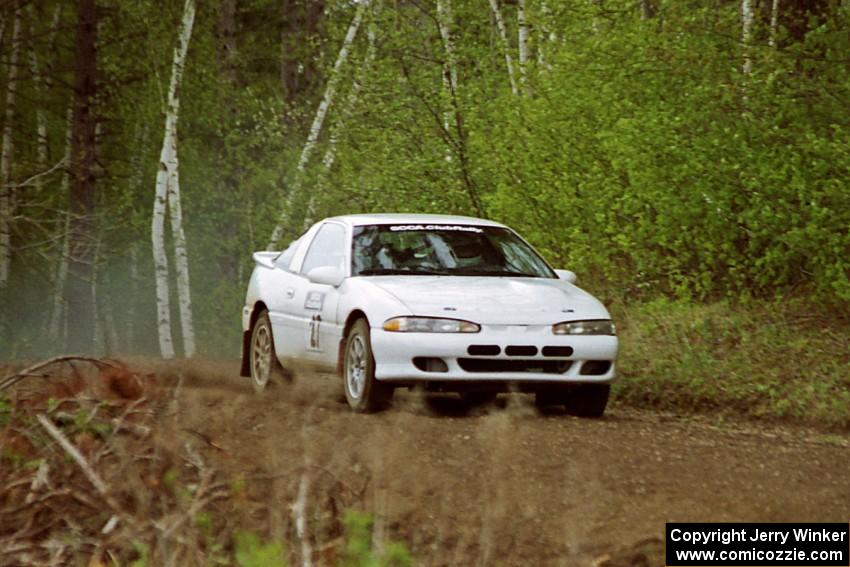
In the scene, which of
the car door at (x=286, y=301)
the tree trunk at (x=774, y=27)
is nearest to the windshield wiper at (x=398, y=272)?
the car door at (x=286, y=301)

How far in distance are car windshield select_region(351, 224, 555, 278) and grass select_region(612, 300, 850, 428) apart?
2442mm

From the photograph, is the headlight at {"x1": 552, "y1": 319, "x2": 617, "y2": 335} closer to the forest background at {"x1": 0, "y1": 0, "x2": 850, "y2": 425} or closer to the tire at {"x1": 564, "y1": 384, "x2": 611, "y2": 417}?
the tire at {"x1": 564, "y1": 384, "x2": 611, "y2": 417}

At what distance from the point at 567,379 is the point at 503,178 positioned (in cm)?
810

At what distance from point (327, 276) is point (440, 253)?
1033 millimetres

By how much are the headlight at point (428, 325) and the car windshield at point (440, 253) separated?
1094mm

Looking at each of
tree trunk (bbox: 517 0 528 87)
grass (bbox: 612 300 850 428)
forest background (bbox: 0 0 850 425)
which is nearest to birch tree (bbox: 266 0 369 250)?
forest background (bbox: 0 0 850 425)

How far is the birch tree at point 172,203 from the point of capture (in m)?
30.3

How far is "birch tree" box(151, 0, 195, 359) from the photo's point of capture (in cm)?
3033

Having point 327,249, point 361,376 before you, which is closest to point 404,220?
point 327,249

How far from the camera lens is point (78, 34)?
31562 mm

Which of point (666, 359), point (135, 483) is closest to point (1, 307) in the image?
point (666, 359)

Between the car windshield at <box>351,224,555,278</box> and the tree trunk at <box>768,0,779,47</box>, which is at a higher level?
the tree trunk at <box>768,0,779,47</box>

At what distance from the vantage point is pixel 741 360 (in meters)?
15.4

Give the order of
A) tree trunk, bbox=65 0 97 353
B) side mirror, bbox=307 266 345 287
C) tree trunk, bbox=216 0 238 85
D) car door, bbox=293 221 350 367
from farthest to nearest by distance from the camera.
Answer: tree trunk, bbox=216 0 238 85 → tree trunk, bbox=65 0 97 353 → car door, bbox=293 221 350 367 → side mirror, bbox=307 266 345 287
